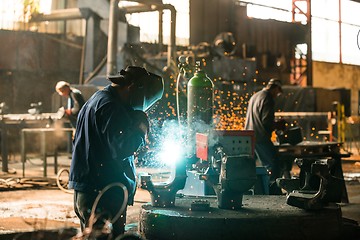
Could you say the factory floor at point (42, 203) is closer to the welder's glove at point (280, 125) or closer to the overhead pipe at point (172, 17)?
the welder's glove at point (280, 125)

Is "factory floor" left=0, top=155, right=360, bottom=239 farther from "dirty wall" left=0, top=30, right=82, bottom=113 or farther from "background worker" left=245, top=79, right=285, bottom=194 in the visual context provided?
"dirty wall" left=0, top=30, right=82, bottom=113

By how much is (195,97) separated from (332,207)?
2.37m

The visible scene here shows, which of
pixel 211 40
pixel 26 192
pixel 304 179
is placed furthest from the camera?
pixel 211 40

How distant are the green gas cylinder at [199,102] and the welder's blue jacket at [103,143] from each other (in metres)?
2.76

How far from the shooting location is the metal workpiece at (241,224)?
Result: 218 inches

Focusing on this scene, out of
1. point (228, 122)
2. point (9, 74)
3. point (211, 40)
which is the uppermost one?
point (211, 40)

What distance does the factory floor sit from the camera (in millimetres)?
7848

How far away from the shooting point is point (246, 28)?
1180 inches

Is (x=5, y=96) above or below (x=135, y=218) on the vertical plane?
above

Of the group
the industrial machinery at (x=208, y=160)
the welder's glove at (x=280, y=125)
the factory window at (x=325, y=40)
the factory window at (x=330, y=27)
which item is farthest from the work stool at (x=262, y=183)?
the factory window at (x=325, y=40)

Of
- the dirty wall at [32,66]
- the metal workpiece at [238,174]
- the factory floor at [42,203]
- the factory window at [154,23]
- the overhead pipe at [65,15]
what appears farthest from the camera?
the factory window at [154,23]

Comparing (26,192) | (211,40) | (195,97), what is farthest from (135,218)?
(211,40)

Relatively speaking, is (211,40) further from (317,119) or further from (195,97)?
(195,97)

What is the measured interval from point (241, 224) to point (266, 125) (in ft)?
16.4
